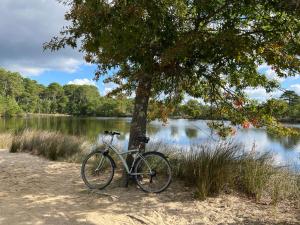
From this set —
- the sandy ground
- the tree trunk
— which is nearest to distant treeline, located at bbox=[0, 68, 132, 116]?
the tree trunk

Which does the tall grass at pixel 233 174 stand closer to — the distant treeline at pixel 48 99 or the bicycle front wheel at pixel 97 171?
the bicycle front wheel at pixel 97 171

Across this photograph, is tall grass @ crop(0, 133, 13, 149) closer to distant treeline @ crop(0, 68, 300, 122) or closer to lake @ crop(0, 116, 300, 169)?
lake @ crop(0, 116, 300, 169)

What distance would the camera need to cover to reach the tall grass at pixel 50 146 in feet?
34.8

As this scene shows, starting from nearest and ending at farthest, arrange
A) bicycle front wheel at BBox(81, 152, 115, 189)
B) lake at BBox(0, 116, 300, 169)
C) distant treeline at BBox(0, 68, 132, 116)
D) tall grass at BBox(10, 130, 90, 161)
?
1. bicycle front wheel at BBox(81, 152, 115, 189)
2. lake at BBox(0, 116, 300, 169)
3. tall grass at BBox(10, 130, 90, 161)
4. distant treeline at BBox(0, 68, 132, 116)

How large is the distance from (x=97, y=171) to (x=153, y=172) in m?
1.22

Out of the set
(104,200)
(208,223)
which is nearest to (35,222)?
(104,200)

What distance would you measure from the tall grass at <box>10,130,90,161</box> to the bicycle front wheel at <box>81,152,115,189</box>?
2998 mm

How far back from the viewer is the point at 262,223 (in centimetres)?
514

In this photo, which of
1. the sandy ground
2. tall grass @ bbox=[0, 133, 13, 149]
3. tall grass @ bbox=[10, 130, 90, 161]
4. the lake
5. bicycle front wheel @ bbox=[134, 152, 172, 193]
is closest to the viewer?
the sandy ground

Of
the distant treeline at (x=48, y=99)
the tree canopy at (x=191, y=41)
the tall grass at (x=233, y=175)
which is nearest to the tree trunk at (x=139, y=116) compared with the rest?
the tree canopy at (x=191, y=41)

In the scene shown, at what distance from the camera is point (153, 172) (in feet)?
21.1

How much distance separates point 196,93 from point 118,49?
322cm

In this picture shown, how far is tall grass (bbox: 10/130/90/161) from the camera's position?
1059 centimetres

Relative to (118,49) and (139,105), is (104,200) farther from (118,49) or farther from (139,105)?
(118,49)
